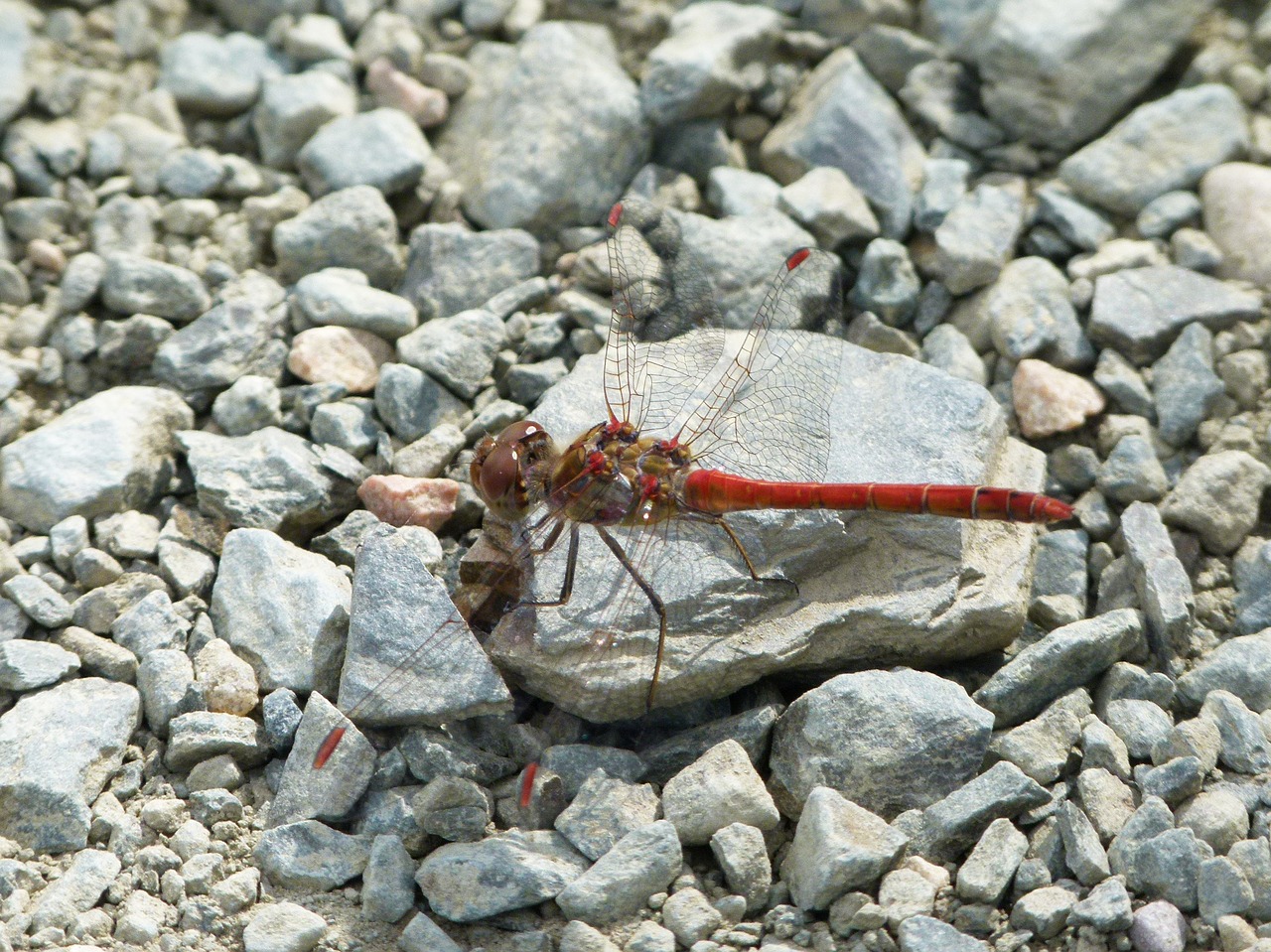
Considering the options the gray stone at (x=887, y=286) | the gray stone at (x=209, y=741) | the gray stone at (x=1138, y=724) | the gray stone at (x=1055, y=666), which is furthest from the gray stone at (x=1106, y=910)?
the gray stone at (x=887, y=286)

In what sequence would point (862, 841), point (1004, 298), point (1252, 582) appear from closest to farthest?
1. point (862, 841)
2. point (1252, 582)
3. point (1004, 298)

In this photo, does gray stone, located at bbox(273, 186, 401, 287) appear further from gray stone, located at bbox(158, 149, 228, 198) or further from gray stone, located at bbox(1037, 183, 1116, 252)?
gray stone, located at bbox(1037, 183, 1116, 252)

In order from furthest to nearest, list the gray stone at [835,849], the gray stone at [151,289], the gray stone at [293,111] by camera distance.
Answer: the gray stone at [293,111], the gray stone at [151,289], the gray stone at [835,849]

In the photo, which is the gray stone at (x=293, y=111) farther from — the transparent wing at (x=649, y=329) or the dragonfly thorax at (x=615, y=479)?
Answer: the dragonfly thorax at (x=615, y=479)

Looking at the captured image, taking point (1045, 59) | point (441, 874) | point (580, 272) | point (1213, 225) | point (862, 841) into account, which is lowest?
point (441, 874)

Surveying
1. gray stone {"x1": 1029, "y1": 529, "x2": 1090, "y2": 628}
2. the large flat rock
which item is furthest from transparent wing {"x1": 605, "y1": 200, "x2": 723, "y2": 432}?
gray stone {"x1": 1029, "y1": 529, "x2": 1090, "y2": 628}

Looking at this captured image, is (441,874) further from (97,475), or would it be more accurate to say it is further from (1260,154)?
(1260,154)

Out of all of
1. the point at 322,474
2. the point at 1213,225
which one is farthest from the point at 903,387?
the point at 322,474
